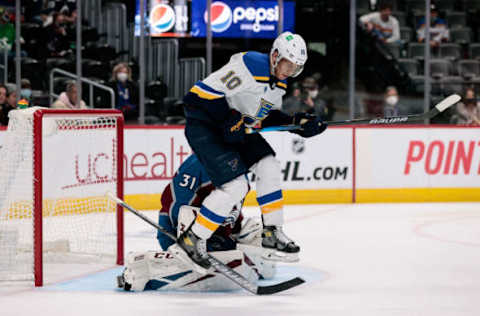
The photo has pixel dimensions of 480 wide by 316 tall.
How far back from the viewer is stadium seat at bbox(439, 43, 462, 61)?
33.9 ft

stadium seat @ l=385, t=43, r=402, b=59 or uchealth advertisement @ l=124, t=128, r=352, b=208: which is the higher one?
stadium seat @ l=385, t=43, r=402, b=59

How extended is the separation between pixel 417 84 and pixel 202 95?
5814 millimetres

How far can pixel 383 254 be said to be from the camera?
17.6ft

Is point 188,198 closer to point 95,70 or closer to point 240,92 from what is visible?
point 240,92

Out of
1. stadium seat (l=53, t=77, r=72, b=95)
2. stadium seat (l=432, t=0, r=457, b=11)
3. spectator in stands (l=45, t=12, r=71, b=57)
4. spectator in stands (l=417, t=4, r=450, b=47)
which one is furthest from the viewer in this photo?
stadium seat (l=432, t=0, r=457, b=11)

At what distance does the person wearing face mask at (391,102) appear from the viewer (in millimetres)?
9078

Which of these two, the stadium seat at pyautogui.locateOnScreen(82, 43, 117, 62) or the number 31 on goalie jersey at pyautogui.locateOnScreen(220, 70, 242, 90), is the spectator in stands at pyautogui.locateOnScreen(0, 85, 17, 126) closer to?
the stadium seat at pyautogui.locateOnScreen(82, 43, 117, 62)

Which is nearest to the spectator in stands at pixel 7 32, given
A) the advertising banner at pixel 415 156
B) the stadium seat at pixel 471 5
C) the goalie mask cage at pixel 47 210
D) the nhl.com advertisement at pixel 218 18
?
the nhl.com advertisement at pixel 218 18

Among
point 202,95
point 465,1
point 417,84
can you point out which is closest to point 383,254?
point 202,95

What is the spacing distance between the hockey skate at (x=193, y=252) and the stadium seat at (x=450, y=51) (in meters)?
7.10

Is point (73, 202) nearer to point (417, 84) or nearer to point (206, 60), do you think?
point (206, 60)

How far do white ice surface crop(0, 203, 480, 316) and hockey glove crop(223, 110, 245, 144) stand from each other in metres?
0.75

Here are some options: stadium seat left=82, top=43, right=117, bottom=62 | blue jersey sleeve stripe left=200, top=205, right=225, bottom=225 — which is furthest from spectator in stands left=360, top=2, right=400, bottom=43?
blue jersey sleeve stripe left=200, top=205, right=225, bottom=225

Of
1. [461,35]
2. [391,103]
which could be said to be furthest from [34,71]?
Result: [461,35]
